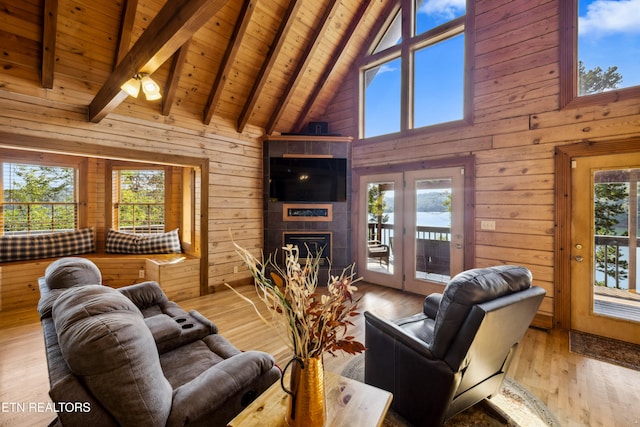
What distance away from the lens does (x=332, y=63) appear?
4680mm

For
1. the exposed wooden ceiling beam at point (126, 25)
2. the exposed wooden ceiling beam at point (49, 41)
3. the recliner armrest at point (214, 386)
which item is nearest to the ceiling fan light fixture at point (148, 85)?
the exposed wooden ceiling beam at point (126, 25)

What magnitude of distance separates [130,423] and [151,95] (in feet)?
8.28

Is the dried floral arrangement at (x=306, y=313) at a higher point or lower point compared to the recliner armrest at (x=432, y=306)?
higher

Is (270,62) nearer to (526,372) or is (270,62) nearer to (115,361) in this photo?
(115,361)

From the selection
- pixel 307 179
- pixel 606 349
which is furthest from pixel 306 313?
pixel 307 179

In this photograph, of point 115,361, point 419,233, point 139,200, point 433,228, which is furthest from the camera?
point 139,200

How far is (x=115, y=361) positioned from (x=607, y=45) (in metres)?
4.88

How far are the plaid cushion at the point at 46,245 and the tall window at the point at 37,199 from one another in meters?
0.39

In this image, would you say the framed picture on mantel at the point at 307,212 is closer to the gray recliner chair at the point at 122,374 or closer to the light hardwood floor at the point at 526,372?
the light hardwood floor at the point at 526,372

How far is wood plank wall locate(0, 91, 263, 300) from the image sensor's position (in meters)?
3.07

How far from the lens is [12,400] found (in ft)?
6.55

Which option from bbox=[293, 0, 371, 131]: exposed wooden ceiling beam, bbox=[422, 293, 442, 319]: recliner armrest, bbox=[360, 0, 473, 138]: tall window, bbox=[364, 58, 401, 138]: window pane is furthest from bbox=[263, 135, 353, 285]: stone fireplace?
bbox=[422, 293, 442, 319]: recliner armrest

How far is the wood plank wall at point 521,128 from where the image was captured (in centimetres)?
309

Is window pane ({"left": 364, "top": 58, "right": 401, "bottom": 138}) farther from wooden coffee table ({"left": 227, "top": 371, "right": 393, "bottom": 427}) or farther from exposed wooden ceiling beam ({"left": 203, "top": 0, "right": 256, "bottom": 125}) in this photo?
wooden coffee table ({"left": 227, "top": 371, "right": 393, "bottom": 427})
